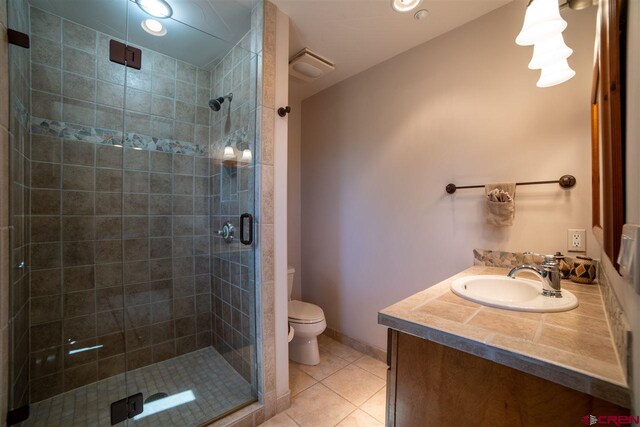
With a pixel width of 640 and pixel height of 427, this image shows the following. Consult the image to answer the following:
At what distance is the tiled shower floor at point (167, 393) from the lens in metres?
1.41

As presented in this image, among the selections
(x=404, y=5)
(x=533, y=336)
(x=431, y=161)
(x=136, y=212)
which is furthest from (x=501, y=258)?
(x=136, y=212)

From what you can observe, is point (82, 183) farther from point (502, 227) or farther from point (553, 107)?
point (553, 107)

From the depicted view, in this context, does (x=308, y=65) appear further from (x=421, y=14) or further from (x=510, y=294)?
(x=510, y=294)

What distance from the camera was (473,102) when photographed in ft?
5.36

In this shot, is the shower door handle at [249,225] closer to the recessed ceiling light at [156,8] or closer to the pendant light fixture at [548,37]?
the recessed ceiling light at [156,8]

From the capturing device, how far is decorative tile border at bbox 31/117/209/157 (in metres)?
1.56

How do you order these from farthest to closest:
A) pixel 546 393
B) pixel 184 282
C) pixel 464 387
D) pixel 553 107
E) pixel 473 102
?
pixel 184 282
pixel 473 102
pixel 553 107
pixel 464 387
pixel 546 393

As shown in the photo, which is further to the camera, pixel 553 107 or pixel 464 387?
pixel 553 107

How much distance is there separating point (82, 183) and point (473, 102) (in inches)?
102

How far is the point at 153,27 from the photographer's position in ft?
5.48

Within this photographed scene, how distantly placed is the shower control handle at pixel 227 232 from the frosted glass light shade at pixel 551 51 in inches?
73.3

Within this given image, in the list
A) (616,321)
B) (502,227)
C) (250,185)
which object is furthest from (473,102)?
(250,185)

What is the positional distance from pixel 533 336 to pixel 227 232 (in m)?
1.74

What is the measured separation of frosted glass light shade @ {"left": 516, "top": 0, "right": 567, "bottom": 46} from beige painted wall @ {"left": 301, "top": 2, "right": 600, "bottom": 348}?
1.37 feet
